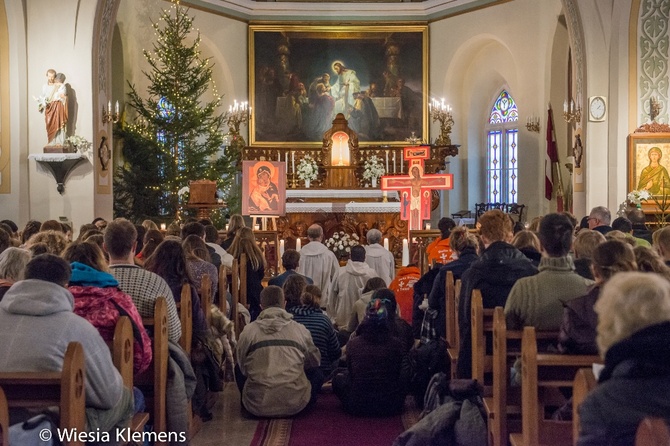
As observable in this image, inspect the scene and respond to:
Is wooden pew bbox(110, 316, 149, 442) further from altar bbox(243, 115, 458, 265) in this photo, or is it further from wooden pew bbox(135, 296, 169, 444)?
altar bbox(243, 115, 458, 265)

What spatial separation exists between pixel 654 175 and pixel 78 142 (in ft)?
29.4

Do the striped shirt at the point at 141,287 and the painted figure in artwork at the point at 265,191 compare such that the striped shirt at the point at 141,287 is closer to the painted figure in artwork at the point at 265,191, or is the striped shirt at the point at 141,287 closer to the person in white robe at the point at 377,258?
the person in white robe at the point at 377,258

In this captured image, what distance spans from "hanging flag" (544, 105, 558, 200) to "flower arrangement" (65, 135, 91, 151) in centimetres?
939

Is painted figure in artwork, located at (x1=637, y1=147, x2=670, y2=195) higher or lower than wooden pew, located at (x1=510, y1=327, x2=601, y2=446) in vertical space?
higher

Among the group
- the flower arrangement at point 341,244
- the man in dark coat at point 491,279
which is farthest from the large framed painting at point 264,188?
the man in dark coat at point 491,279

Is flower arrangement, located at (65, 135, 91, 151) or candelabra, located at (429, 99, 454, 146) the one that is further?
candelabra, located at (429, 99, 454, 146)

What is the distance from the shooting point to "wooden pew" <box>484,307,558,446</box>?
14.8 feet

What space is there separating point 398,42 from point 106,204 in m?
9.87

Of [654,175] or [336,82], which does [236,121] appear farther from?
[654,175]

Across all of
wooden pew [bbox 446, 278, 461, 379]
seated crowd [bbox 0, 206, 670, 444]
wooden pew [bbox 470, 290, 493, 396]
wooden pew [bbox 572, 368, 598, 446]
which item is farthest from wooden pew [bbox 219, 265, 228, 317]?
wooden pew [bbox 572, 368, 598, 446]

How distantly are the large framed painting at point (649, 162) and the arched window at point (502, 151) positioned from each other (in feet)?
20.9

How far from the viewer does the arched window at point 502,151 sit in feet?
69.0

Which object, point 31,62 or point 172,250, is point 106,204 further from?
point 172,250

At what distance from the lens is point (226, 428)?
6328mm
